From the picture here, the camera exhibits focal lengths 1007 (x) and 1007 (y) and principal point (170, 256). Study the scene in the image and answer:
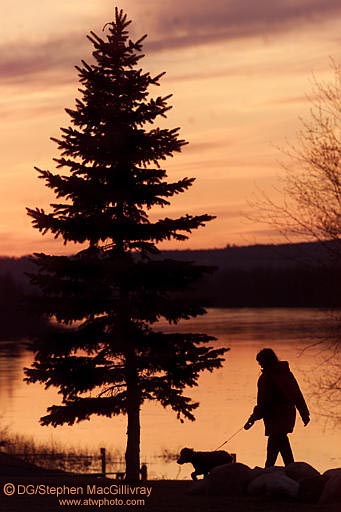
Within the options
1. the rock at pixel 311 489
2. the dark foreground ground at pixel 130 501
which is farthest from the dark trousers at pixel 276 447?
the rock at pixel 311 489

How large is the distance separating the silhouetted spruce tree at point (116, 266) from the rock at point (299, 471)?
11.3 m

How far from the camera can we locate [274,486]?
41.2 ft

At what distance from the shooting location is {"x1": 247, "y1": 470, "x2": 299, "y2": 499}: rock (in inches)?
493

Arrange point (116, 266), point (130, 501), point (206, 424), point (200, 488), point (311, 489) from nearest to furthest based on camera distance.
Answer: point (311, 489), point (130, 501), point (200, 488), point (116, 266), point (206, 424)

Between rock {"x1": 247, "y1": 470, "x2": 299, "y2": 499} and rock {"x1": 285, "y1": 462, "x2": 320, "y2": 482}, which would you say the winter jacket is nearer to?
rock {"x1": 285, "y1": 462, "x2": 320, "y2": 482}

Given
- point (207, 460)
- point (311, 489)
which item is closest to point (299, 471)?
point (311, 489)

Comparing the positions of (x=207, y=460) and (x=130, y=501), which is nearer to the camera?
(x=130, y=501)

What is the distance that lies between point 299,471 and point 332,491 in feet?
3.61

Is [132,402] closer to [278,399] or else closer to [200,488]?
[278,399]

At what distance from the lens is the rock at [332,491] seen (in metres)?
12.0

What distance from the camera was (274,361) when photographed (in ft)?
46.3

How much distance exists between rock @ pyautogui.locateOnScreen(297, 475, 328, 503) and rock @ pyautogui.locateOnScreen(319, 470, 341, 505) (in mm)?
229

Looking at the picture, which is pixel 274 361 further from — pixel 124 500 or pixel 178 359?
pixel 178 359

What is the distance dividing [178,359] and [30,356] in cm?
7428
